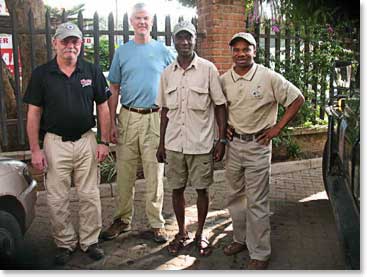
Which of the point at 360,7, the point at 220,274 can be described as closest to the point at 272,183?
the point at 220,274

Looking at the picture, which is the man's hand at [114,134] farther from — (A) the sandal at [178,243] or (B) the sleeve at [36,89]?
(A) the sandal at [178,243]

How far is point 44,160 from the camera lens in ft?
11.1

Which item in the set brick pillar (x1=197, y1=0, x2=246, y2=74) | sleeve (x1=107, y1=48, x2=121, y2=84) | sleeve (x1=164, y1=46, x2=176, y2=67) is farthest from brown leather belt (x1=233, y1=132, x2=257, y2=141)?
brick pillar (x1=197, y1=0, x2=246, y2=74)

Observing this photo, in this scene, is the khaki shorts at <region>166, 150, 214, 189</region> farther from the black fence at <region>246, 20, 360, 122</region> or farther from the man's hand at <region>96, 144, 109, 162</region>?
the black fence at <region>246, 20, 360, 122</region>

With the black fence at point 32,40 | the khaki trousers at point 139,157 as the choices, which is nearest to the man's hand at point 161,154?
the khaki trousers at point 139,157

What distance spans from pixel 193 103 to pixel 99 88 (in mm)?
733

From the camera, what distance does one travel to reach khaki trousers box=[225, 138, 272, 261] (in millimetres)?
3256

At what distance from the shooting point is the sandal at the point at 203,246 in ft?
11.7

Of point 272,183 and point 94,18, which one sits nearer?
point 94,18

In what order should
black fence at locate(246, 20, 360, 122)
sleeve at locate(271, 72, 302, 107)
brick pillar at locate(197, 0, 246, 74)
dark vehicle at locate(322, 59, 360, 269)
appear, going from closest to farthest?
1. dark vehicle at locate(322, 59, 360, 269)
2. sleeve at locate(271, 72, 302, 107)
3. brick pillar at locate(197, 0, 246, 74)
4. black fence at locate(246, 20, 360, 122)

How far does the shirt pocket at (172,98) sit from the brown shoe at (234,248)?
1.19 m

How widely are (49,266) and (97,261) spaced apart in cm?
36

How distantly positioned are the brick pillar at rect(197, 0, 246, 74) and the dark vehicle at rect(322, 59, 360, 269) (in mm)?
1555

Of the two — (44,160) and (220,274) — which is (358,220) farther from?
(44,160)
